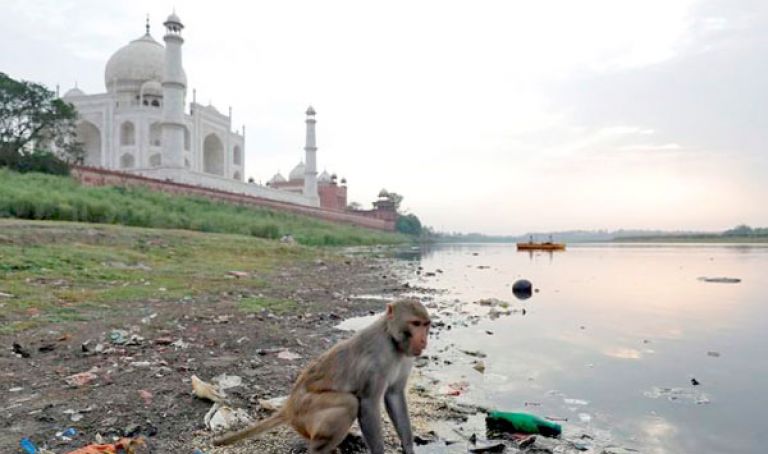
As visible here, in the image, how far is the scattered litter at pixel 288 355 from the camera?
20.7 ft

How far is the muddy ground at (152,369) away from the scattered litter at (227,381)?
8 centimetres

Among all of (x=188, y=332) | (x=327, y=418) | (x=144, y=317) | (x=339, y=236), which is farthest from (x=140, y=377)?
(x=339, y=236)

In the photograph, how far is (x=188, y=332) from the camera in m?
7.25

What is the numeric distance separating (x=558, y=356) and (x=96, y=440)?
18.5ft

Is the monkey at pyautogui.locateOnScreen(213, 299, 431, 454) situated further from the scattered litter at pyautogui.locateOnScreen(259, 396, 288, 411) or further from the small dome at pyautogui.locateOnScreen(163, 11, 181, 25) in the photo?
the small dome at pyautogui.locateOnScreen(163, 11, 181, 25)

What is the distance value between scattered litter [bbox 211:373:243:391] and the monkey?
151 cm

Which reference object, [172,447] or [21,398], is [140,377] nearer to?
[21,398]

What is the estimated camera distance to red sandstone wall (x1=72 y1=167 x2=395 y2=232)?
32875 mm

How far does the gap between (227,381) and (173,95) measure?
153 ft

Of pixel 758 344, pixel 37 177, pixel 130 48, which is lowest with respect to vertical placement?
pixel 758 344

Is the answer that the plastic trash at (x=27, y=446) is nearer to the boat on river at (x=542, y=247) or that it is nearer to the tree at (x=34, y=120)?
the tree at (x=34, y=120)

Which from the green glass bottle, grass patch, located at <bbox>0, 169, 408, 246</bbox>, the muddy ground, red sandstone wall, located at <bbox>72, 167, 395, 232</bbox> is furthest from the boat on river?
the green glass bottle

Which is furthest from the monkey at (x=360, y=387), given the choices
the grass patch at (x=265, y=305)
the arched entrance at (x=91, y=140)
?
the arched entrance at (x=91, y=140)

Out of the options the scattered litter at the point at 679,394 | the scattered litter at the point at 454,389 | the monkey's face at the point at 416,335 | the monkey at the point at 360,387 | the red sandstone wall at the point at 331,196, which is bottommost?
the scattered litter at the point at 679,394
